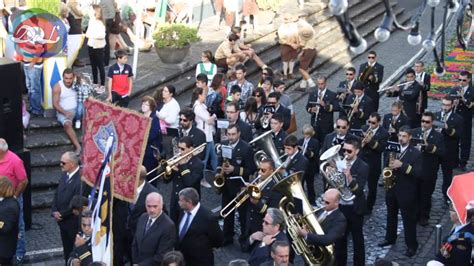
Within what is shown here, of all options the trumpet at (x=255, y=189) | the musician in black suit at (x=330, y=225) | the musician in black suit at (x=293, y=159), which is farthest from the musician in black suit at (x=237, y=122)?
the musician in black suit at (x=330, y=225)

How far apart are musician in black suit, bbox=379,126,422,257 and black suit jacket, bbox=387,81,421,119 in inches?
187

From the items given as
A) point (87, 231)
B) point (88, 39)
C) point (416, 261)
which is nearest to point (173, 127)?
point (88, 39)

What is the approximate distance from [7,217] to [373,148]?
560 centimetres

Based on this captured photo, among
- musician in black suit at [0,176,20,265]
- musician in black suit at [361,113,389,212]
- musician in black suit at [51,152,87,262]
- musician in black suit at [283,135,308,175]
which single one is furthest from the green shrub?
musician in black suit at [0,176,20,265]

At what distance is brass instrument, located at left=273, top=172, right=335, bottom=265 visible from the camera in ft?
36.7

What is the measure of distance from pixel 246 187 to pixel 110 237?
298cm

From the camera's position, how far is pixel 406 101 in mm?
18047

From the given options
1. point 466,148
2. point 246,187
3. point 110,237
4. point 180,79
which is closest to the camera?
point 110,237

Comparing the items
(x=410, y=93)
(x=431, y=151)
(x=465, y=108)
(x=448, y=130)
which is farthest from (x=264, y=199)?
(x=410, y=93)

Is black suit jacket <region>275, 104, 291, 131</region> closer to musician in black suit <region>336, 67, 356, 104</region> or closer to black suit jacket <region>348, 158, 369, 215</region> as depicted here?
musician in black suit <region>336, 67, 356, 104</region>

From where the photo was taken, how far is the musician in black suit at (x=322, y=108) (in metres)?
16.4

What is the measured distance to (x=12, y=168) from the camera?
1263 cm

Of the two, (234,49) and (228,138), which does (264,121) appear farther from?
(234,49)

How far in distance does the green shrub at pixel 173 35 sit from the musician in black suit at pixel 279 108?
4.30 m
